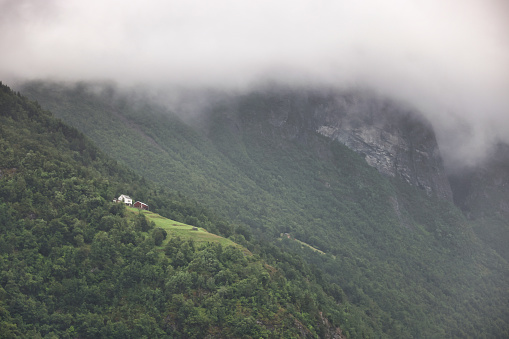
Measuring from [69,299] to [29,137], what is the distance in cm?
5678

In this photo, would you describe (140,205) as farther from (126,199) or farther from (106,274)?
(106,274)

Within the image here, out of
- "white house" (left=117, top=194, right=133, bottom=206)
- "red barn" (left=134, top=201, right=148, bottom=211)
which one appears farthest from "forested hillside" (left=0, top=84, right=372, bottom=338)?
"red barn" (left=134, top=201, right=148, bottom=211)

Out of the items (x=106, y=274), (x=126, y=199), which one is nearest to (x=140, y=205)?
(x=126, y=199)

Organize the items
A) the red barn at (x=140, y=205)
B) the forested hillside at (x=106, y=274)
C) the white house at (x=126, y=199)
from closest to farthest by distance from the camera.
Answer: the forested hillside at (x=106, y=274) → the white house at (x=126, y=199) → the red barn at (x=140, y=205)

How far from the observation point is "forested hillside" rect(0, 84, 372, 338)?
88500 millimetres

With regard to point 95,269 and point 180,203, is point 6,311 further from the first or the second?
point 180,203

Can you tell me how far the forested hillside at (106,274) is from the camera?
8850 centimetres

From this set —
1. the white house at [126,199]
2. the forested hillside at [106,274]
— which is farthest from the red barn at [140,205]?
the forested hillside at [106,274]

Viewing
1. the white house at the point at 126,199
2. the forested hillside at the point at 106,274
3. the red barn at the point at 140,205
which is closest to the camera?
the forested hillside at the point at 106,274

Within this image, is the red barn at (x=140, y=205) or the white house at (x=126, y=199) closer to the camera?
the white house at (x=126, y=199)

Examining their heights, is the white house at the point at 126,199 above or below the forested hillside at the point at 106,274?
above

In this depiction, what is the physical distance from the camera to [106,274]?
3848 inches

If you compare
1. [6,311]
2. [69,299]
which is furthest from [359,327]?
[6,311]

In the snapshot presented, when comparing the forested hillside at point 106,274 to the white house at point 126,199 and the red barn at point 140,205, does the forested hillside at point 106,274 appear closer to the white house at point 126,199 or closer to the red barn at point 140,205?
the white house at point 126,199
